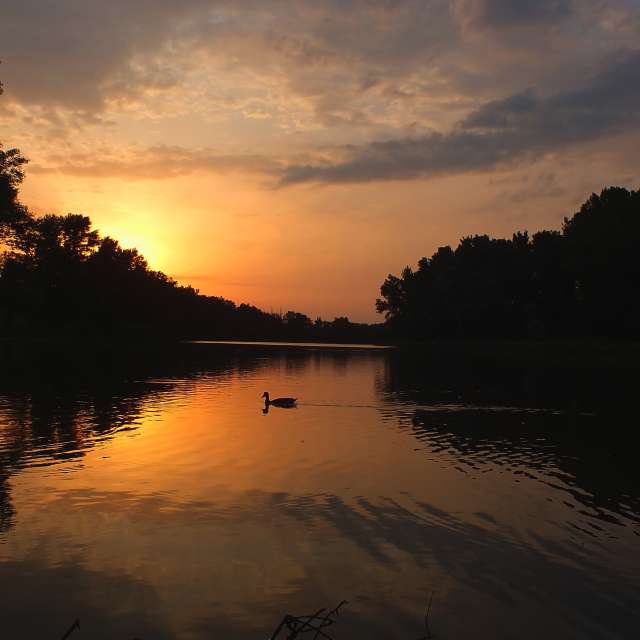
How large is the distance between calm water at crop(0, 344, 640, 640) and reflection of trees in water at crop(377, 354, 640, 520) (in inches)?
6.7

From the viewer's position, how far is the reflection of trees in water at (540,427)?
20.9 m

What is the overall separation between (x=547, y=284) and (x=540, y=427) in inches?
3965

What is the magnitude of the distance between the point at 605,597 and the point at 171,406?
99.0 feet

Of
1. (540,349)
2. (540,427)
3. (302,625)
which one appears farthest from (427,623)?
(540,349)

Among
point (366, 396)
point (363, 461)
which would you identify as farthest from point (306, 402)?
point (363, 461)

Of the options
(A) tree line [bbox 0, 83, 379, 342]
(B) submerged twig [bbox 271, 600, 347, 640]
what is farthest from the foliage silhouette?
(B) submerged twig [bbox 271, 600, 347, 640]

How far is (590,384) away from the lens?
180 ft

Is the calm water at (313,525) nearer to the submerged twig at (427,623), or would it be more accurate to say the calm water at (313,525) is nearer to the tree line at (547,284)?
the submerged twig at (427,623)

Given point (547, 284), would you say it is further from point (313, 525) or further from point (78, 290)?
point (313, 525)

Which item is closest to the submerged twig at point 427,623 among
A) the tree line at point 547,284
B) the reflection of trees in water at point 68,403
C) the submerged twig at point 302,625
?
the submerged twig at point 302,625

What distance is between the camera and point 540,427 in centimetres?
3238

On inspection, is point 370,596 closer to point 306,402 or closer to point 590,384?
point 306,402

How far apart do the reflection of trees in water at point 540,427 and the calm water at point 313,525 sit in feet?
0.56

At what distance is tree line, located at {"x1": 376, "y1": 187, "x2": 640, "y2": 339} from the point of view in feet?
320
